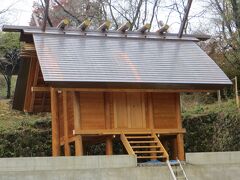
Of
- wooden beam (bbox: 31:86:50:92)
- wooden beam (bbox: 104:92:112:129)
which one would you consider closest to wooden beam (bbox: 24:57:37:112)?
wooden beam (bbox: 31:86:50:92)

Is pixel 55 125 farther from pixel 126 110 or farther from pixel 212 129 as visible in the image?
pixel 212 129

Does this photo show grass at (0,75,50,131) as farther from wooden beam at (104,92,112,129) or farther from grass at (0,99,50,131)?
wooden beam at (104,92,112,129)

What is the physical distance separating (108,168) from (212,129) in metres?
10.2

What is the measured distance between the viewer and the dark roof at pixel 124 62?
1381cm

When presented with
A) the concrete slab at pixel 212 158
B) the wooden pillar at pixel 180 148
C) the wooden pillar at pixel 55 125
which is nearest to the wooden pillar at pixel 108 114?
the wooden pillar at pixel 55 125

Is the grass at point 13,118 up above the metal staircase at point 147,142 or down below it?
above

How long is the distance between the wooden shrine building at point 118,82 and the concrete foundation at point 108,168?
1249mm

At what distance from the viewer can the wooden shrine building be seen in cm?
1392

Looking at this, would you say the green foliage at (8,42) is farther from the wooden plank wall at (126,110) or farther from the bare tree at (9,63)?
the wooden plank wall at (126,110)

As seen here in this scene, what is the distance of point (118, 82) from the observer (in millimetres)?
13664

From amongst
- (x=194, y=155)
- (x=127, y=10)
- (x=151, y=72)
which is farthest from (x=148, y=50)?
(x=127, y=10)

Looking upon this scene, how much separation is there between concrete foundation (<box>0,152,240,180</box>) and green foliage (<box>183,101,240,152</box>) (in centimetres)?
737

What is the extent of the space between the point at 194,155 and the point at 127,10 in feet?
60.1

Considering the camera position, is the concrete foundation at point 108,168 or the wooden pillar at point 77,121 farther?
the wooden pillar at point 77,121
